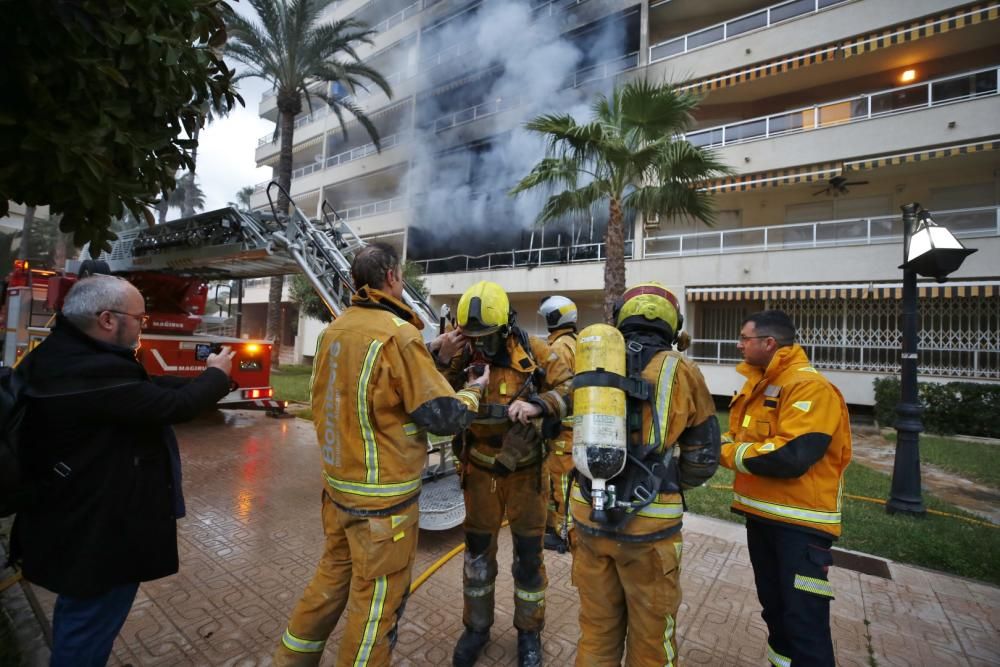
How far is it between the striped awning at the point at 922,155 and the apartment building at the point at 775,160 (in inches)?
1.3

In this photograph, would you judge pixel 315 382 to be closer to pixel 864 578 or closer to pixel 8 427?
pixel 8 427

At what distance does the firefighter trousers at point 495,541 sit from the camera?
2359mm

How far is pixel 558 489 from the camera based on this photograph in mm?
3750

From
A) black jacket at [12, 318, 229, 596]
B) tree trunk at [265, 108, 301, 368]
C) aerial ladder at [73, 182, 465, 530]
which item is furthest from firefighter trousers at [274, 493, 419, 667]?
tree trunk at [265, 108, 301, 368]

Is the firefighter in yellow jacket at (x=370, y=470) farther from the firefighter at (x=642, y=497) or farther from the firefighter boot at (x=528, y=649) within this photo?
the firefighter boot at (x=528, y=649)

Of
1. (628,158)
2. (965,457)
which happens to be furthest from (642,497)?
(965,457)

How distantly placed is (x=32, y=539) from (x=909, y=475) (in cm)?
623

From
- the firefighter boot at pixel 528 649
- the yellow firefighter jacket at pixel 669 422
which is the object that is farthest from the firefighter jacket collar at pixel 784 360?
the firefighter boot at pixel 528 649

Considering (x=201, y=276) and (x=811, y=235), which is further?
(x=811, y=235)

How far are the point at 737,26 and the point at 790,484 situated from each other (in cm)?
1434

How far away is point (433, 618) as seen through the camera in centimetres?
270

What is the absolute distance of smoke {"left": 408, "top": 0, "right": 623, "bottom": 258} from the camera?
14852 mm

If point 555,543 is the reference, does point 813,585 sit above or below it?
above

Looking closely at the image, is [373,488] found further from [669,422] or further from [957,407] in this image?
[957,407]
